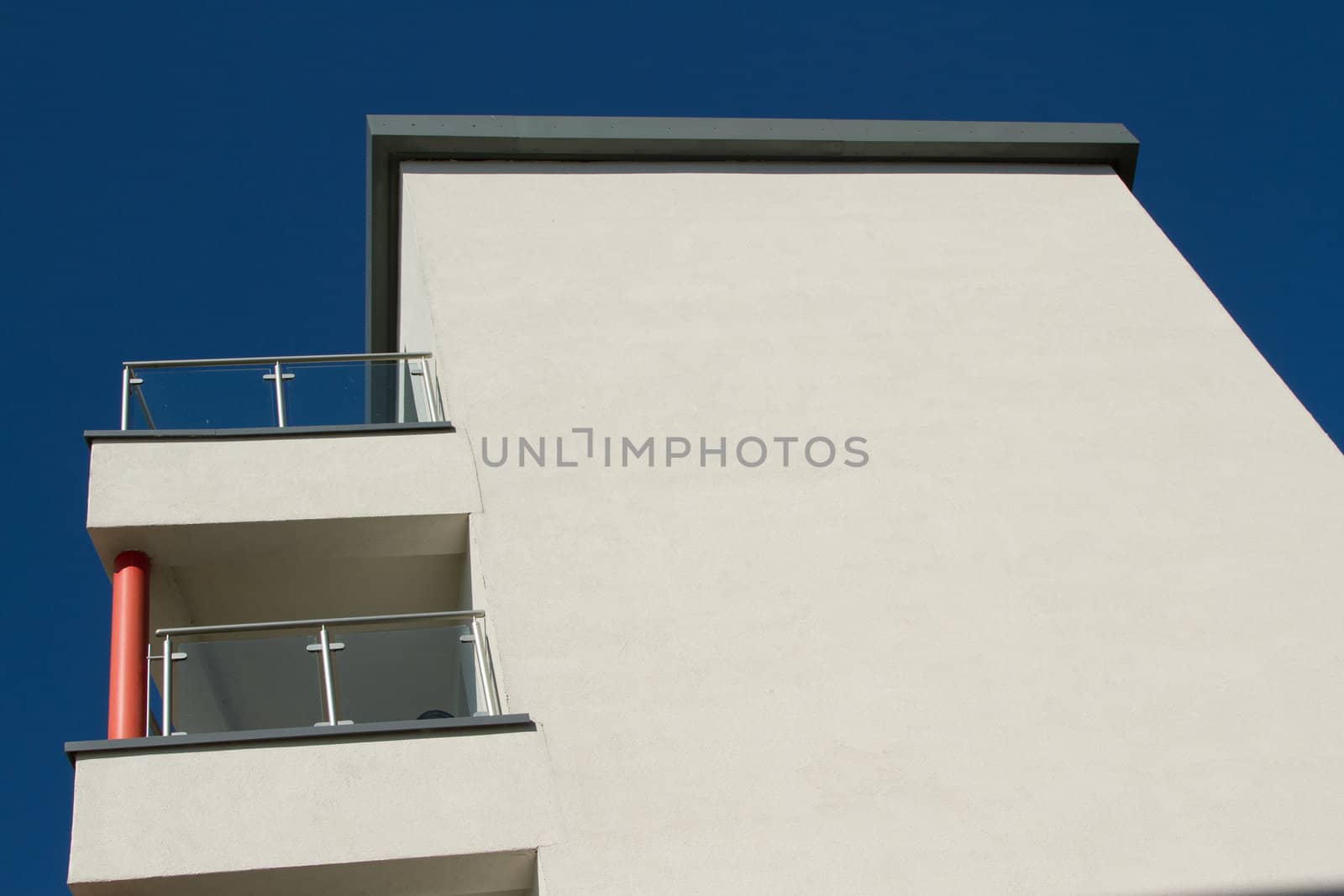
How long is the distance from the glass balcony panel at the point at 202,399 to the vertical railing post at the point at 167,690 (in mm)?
1672

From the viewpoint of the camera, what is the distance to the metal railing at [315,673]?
311 inches

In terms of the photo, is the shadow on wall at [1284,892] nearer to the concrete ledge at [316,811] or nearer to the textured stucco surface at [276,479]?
the concrete ledge at [316,811]

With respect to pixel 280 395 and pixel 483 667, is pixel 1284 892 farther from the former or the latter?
pixel 280 395

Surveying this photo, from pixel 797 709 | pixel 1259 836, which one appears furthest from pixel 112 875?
pixel 1259 836

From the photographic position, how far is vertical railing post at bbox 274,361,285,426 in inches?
370

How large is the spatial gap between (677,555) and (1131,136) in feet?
20.2

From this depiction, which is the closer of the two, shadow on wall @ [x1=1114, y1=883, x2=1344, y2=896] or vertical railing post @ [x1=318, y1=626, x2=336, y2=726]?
shadow on wall @ [x1=1114, y1=883, x2=1344, y2=896]

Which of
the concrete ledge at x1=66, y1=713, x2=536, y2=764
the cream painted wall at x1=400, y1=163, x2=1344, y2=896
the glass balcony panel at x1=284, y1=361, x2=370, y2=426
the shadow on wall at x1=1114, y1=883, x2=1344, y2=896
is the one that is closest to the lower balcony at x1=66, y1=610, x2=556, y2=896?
the concrete ledge at x1=66, y1=713, x2=536, y2=764

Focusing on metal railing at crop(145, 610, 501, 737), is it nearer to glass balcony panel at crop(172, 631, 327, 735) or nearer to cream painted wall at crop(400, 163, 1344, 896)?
glass balcony panel at crop(172, 631, 327, 735)

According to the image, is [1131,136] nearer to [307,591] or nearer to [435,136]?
[435,136]

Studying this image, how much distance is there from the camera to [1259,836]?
7629 millimetres

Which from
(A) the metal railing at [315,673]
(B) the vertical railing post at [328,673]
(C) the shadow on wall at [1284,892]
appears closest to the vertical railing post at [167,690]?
(A) the metal railing at [315,673]

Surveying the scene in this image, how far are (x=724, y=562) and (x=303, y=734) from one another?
2.56m

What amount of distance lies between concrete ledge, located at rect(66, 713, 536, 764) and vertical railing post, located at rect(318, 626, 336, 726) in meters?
0.25
